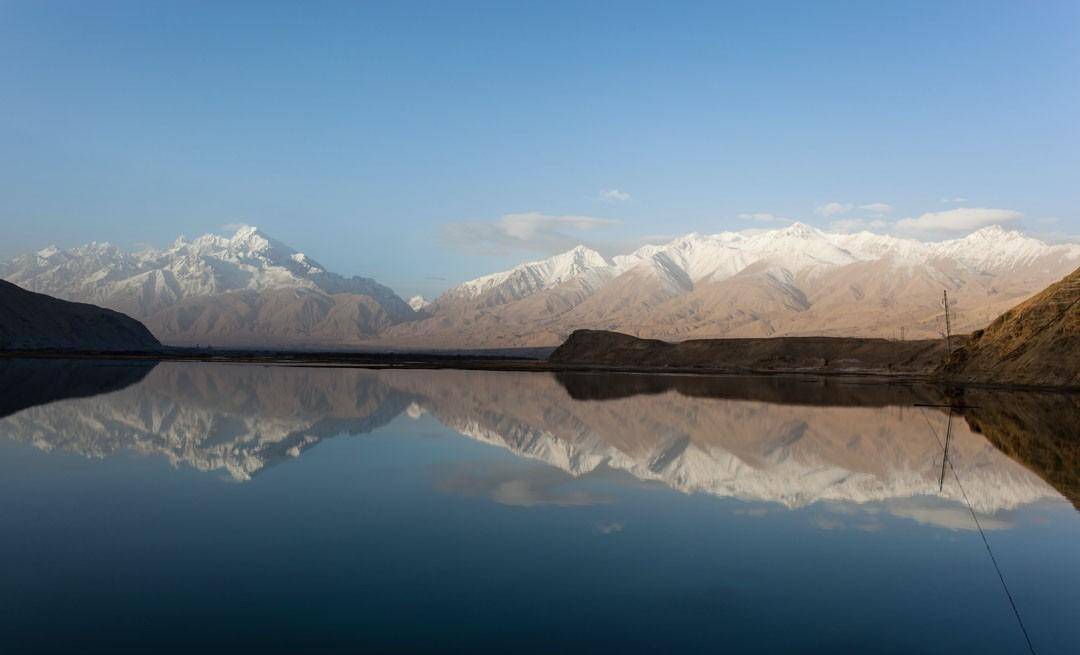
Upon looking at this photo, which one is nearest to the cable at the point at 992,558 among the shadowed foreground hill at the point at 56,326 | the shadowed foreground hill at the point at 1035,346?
the shadowed foreground hill at the point at 1035,346

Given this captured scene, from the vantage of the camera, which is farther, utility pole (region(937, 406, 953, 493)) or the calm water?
utility pole (region(937, 406, 953, 493))

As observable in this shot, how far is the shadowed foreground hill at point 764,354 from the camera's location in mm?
102000

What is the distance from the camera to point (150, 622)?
831 cm

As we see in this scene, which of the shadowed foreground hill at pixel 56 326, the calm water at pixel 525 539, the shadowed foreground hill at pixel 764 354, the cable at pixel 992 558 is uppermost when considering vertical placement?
the shadowed foreground hill at pixel 56 326

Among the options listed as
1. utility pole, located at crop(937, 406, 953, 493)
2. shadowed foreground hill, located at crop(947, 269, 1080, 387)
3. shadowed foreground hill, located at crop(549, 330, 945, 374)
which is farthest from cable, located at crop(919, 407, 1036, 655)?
shadowed foreground hill, located at crop(549, 330, 945, 374)

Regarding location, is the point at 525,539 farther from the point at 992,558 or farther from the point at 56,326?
the point at 56,326

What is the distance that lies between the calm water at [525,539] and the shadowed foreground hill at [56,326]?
127 meters

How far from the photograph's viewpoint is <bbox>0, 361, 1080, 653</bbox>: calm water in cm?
852

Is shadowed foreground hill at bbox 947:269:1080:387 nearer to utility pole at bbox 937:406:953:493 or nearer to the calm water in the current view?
utility pole at bbox 937:406:953:493

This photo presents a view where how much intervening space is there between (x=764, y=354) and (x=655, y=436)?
9507 cm

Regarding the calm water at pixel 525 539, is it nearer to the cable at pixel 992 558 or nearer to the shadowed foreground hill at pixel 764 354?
the cable at pixel 992 558

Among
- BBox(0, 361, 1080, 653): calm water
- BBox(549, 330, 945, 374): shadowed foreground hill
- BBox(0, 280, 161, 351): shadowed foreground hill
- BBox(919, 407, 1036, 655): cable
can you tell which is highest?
BBox(0, 280, 161, 351): shadowed foreground hill

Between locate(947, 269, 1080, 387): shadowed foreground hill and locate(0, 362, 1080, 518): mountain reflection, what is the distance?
1256 cm

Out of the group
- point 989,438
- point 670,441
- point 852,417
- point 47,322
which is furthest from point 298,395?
point 47,322
